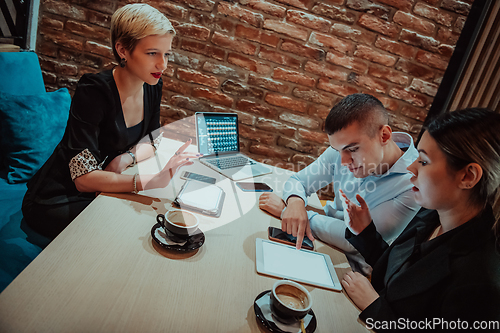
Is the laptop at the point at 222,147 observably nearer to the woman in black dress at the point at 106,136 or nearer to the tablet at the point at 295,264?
the woman in black dress at the point at 106,136

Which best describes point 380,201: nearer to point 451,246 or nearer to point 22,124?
point 451,246

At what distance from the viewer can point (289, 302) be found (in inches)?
30.6

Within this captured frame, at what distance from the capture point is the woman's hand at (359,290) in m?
0.91

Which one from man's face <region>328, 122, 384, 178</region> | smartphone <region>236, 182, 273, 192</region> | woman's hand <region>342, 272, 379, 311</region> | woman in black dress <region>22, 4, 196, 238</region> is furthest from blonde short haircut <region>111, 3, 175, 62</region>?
woman's hand <region>342, 272, 379, 311</region>

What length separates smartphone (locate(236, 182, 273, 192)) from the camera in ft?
5.00

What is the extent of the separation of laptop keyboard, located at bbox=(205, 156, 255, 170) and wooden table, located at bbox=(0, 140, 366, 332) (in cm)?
59

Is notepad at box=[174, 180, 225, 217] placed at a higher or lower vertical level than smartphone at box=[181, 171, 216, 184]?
higher

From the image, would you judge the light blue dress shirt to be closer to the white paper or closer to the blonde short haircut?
the white paper

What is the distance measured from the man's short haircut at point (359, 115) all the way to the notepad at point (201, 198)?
600 millimetres

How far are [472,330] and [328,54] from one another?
1.88m

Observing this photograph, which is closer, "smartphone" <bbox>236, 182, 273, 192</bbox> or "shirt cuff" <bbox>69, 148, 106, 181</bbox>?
"shirt cuff" <bbox>69, 148, 106, 181</bbox>

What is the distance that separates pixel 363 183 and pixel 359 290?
2.07 ft

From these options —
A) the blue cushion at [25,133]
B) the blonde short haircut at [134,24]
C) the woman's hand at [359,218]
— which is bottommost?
the blue cushion at [25,133]

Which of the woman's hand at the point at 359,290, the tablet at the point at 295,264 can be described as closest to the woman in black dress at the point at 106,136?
the tablet at the point at 295,264
